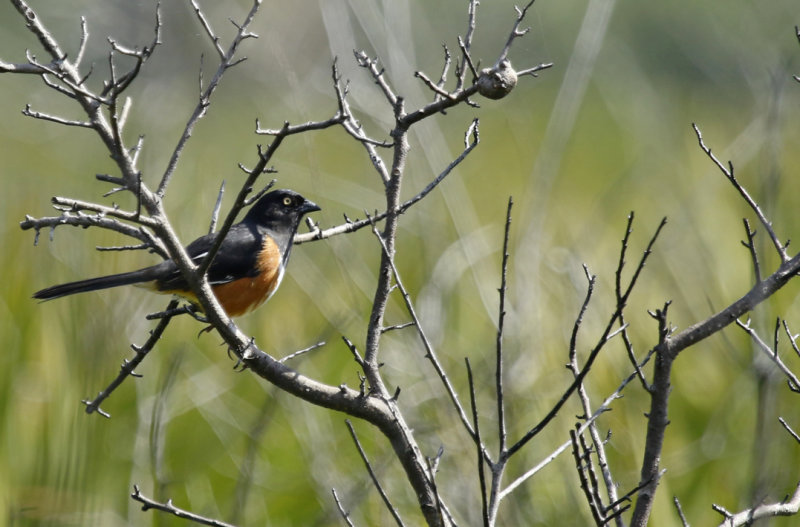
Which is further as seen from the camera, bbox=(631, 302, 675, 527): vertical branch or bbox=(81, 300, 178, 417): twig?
bbox=(81, 300, 178, 417): twig

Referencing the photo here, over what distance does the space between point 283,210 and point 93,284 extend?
1.13 metres

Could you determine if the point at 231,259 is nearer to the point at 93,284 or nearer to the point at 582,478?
the point at 93,284

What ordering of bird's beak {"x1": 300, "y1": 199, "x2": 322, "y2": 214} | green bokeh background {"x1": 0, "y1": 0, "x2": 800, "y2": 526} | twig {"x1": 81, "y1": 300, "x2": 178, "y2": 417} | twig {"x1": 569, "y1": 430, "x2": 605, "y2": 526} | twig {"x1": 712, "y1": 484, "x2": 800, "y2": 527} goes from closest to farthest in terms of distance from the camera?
twig {"x1": 569, "y1": 430, "x2": 605, "y2": 526}
twig {"x1": 712, "y1": 484, "x2": 800, "y2": 527}
twig {"x1": 81, "y1": 300, "x2": 178, "y2": 417}
green bokeh background {"x1": 0, "y1": 0, "x2": 800, "y2": 526}
bird's beak {"x1": 300, "y1": 199, "x2": 322, "y2": 214}

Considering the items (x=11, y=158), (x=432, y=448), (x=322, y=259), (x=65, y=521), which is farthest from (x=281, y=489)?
(x=11, y=158)

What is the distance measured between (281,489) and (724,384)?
246 cm

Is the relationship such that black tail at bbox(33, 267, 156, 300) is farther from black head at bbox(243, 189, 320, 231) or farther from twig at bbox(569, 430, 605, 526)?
twig at bbox(569, 430, 605, 526)

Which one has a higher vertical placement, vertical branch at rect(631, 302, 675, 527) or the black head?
the black head

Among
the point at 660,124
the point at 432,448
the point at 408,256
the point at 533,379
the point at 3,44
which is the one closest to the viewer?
the point at 432,448

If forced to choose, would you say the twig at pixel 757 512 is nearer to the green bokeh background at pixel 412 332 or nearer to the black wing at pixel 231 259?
the green bokeh background at pixel 412 332

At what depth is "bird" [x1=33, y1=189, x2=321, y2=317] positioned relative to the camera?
3451 millimetres

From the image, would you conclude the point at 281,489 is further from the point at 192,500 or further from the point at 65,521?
the point at 65,521

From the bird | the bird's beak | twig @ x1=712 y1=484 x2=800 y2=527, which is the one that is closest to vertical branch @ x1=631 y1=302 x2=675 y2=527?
twig @ x1=712 y1=484 x2=800 y2=527

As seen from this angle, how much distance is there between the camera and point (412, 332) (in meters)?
4.52

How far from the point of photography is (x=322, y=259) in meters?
6.80
